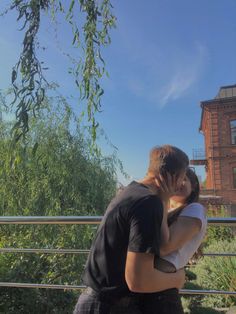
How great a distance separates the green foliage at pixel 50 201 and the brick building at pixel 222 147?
21361 mm

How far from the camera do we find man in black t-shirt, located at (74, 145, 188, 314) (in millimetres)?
1637

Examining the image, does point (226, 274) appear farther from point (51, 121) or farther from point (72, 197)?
point (51, 121)

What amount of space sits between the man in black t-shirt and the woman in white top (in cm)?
4

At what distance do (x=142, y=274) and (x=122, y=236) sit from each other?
17 cm

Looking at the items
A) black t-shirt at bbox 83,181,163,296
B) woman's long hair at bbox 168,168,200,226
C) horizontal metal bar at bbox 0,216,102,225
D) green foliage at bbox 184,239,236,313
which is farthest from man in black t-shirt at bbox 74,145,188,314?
green foliage at bbox 184,239,236,313

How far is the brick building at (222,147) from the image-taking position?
29.5 meters

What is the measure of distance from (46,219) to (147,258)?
4.69 feet

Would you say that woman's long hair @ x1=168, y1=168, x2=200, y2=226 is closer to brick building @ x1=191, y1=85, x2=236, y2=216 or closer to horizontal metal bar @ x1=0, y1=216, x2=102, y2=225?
horizontal metal bar @ x1=0, y1=216, x2=102, y2=225

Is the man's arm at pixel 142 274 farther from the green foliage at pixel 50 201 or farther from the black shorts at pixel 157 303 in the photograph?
the green foliage at pixel 50 201

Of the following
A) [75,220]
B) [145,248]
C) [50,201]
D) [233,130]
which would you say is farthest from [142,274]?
[233,130]

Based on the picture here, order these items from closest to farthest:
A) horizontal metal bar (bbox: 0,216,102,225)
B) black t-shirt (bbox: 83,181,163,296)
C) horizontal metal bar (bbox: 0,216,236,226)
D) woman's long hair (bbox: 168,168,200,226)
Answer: black t-shirt (bbox: 83,181,163,296) < woman's long hair (bbox: 168,168,200,226) < horizontal metal bar (bbox: 0,216,236,226) < horizontal metal bar (bbox: 0,216,102,225)

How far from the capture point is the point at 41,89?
223 centimetres

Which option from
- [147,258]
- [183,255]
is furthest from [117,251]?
[183,255]

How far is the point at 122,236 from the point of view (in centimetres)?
171
